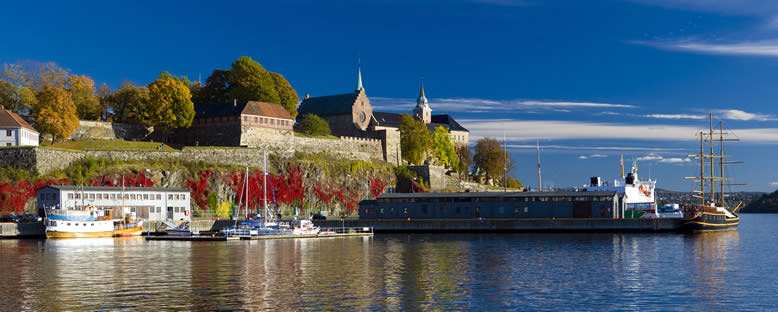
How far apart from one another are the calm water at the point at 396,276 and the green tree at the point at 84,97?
3924 cm

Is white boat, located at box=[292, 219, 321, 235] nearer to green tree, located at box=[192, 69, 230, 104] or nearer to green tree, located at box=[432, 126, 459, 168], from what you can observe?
green tree, located at box=[192, 69, 230, 104]

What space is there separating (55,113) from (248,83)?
103ft

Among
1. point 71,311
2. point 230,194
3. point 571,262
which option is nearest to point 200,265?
point 71,311

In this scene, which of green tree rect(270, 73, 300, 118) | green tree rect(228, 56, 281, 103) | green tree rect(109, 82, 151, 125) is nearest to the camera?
green tree rect(109, 82, 151, 125)

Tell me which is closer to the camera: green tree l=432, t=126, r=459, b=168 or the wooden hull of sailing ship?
the wooden hull of sailing ship

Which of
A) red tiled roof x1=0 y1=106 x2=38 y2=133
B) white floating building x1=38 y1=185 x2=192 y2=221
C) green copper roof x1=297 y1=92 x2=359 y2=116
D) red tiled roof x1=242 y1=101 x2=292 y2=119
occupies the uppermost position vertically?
green copper roof x1=297 y1=92 x2=359 y2=116

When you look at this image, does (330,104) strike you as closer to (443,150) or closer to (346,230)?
(443,150)

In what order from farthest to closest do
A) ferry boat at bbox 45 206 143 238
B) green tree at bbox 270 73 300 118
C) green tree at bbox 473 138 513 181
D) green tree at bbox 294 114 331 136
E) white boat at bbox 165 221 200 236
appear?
green tree at bbox 473 138 513 181 < green tree at bbox 270 73 300 118 < green tree at bbox 294 114 331 136 < white boat at bbox 165 221 200 236 < ferry boat at bbox 45 206 143 238

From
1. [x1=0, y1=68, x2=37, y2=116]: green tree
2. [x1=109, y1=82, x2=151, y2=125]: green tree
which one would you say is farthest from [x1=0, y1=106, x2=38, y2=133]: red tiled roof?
[x1=109, y1=82, x2=151, y2=125]: green tree

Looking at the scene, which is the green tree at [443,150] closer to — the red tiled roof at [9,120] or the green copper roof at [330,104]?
the green copper roof at [330,104]

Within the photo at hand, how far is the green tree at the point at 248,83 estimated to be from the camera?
406ft

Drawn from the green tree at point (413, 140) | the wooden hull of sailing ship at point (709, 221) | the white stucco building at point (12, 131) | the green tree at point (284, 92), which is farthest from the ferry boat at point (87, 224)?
the green tree at point (413, 140)

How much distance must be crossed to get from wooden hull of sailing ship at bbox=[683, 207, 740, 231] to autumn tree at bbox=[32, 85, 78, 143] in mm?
72824

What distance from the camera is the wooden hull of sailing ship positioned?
87.3 metres
